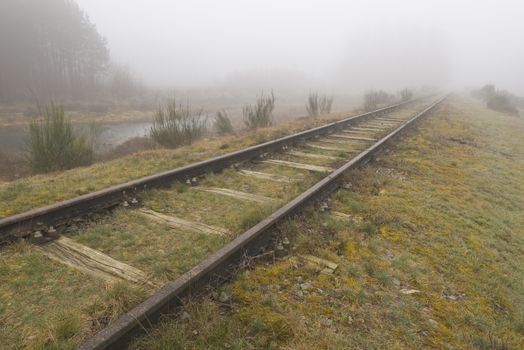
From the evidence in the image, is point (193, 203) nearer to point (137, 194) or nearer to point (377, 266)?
point (137, 194)

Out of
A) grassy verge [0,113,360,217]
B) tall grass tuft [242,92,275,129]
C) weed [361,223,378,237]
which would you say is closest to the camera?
weed [361,223,378,237]

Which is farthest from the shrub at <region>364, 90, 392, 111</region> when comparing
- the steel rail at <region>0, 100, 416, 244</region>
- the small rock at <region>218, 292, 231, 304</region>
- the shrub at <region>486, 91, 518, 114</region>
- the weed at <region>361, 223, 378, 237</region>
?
the small rock at <region>218, 292, 231, 304</region>

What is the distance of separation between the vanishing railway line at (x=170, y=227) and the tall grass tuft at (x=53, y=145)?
3.49 meters

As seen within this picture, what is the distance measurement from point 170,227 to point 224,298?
128cm

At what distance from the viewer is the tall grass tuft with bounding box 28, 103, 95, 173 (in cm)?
610

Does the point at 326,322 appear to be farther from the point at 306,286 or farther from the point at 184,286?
the point at 184,286

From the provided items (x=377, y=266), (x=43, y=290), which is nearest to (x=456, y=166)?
(x=377, y=266)

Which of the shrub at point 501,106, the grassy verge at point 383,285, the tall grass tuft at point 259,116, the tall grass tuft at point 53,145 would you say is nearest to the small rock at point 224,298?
the grassy verge at point 383,285

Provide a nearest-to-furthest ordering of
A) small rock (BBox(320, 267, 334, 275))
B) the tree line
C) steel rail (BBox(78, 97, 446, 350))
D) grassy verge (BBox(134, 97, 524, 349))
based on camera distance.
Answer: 1. steel rail (BBox(78, 97, 446, 350))
2. grassy verge (BBox(134, 97, 524, 349))
3. small rock (BBox(320, 267, 334, 275))
4. the tree line

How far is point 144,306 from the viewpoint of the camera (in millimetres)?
1791

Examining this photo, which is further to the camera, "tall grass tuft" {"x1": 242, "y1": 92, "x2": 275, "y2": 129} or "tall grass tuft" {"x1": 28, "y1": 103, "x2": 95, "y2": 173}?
"tall grass tuft" {"x1": 242, "y1": 92, "x2": 275, "y2": 129}

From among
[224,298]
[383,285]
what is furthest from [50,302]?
[383,285]

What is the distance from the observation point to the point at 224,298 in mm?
2158

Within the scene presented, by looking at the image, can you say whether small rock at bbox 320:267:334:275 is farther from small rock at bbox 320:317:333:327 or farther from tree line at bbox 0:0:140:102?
Answer: tree line at bbox 0:0:140:102
